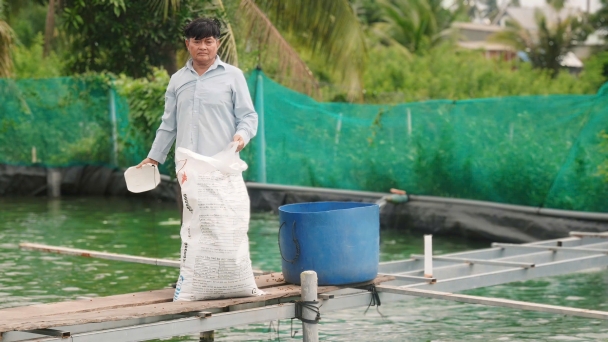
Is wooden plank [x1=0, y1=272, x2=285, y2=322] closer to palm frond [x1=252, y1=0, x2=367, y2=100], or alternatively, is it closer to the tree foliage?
the tree foliage

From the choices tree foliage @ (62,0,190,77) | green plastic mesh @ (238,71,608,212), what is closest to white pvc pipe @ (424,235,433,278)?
green plastic mesh @ (238,71,608,212)

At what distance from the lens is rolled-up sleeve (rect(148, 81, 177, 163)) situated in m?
7.05

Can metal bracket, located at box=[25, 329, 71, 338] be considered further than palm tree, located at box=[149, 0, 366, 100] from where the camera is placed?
No

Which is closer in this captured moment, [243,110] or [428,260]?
[243,110]

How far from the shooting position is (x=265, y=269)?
1187cm

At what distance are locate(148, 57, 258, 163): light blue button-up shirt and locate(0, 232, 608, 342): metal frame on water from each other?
1.07m

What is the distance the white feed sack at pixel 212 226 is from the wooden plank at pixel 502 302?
1.11 metres

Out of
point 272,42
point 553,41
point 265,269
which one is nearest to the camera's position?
point 265,269

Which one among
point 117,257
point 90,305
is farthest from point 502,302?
point 117,257

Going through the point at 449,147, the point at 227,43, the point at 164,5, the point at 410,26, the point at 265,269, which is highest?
the point at 410,26

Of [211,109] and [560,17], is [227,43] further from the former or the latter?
[560,17]

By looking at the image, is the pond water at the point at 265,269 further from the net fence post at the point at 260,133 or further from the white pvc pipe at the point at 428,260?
the net fence post at the point at 260,133

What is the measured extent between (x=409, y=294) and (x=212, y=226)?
1.46m

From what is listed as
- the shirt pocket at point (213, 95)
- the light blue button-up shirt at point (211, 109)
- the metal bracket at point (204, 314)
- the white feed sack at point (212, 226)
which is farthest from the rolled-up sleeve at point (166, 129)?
the metal bracket at point (204, 314)
